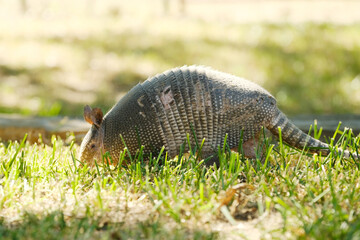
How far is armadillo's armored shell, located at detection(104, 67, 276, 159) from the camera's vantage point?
3.57 m

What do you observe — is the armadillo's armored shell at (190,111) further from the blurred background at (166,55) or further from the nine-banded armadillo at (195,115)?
the blurred background at (166,55)

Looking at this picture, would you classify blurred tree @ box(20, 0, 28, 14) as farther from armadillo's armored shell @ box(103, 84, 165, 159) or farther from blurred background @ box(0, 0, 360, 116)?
Result: armadillo's armored shell @ box(103, 84, 165, 159)

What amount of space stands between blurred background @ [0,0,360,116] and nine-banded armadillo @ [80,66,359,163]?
3286 mm

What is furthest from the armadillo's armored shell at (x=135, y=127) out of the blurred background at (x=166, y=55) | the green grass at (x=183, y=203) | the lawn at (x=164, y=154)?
the blurred background at (x=166, y=55)

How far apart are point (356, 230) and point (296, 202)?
40 centimetres

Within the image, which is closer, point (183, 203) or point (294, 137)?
point (183, 203)

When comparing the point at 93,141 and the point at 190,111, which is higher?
the point at 190,111

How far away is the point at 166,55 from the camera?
30.4 ft

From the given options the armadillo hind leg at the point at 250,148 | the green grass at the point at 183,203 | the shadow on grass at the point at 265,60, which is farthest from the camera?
the shadow on grass at the point at 265,60

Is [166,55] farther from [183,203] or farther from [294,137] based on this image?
[183,203]

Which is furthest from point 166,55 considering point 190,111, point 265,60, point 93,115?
point 190,111

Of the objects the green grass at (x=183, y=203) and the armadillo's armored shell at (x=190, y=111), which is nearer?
the green grass at (x=183, y=203)

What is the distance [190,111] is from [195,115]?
5 cm

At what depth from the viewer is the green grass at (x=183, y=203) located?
8.03 ft
